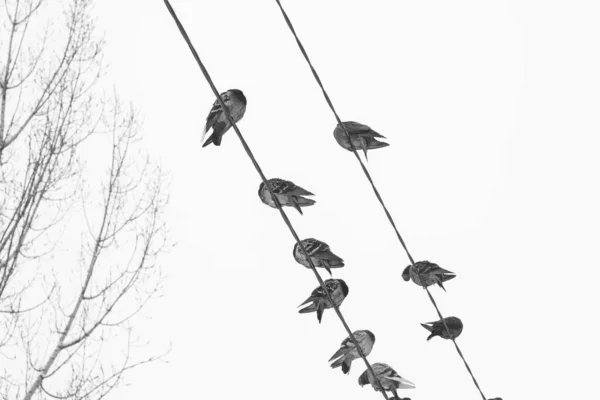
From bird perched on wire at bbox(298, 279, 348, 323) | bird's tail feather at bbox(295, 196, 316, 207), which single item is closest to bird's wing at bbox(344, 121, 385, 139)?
bird's tail feather at bbox(295, 196, 316, 207)

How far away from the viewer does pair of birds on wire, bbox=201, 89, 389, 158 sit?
2109 millimetres

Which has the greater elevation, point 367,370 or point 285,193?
point 285,193

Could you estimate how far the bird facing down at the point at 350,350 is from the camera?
243 centimetres

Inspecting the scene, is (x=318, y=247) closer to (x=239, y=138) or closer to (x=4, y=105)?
(x=239, y=138)

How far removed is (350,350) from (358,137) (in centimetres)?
83

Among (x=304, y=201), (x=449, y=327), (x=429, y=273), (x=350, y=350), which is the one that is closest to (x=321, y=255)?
(x=304, y=201)

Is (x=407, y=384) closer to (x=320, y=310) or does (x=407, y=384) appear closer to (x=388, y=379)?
(x=388, y=379)

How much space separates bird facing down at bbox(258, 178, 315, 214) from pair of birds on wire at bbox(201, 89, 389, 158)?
0.76 ft

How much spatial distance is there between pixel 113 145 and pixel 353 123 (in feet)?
A: 17.8

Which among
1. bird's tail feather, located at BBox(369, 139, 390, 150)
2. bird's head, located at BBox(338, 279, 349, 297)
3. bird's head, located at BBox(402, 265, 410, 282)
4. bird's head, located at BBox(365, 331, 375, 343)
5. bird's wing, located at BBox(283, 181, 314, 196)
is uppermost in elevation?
bird's tail feather, located at BBox(369, 139, 390, 150)

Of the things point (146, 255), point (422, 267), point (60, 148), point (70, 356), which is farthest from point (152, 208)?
point (422, 267)

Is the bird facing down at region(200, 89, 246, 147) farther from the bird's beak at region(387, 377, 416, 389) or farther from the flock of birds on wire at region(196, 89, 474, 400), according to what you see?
the bird's beak at region(387, 377, 416, 389)

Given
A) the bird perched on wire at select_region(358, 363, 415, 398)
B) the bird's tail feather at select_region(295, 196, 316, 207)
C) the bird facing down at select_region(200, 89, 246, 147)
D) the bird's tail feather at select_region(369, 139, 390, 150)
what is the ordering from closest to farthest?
the bird facing down at select_region(200, 89, 246, 147), the bird's tail feather at select_region(295, 196, 316, 207), the bird perched on wire at select_region(358, 363, 415, 398), the bird's tail feather at select_region(369, 139, 390, 150)

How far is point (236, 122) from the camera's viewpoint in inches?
91.6
